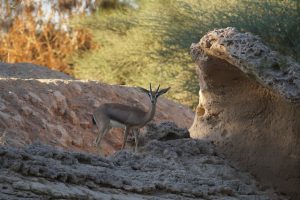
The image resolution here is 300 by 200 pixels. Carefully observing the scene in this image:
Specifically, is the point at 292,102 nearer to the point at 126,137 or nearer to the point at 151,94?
the point at 151,94

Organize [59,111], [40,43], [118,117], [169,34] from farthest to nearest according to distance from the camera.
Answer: [40,43], [169,34], [59,111], [118,117]

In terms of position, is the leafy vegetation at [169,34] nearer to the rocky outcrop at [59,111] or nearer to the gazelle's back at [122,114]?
the rocky outcrop at [59,111]

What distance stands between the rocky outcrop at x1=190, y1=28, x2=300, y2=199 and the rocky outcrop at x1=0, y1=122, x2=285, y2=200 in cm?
15

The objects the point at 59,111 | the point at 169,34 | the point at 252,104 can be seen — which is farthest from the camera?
the point at 169,34

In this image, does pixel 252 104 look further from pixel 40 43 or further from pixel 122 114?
pixel 40 43

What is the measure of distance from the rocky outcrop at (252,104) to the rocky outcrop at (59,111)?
378 centimetres

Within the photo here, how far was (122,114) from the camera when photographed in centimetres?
1058

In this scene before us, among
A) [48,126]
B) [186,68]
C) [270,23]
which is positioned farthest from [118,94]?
[186,68]

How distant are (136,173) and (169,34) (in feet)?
43.8

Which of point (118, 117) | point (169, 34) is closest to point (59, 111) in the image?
point (118, 117)

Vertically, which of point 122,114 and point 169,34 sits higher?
point 122,114

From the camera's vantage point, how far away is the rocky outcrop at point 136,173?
4.46 m

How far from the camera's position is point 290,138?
571 centimetres

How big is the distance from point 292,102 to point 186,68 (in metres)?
13.1
